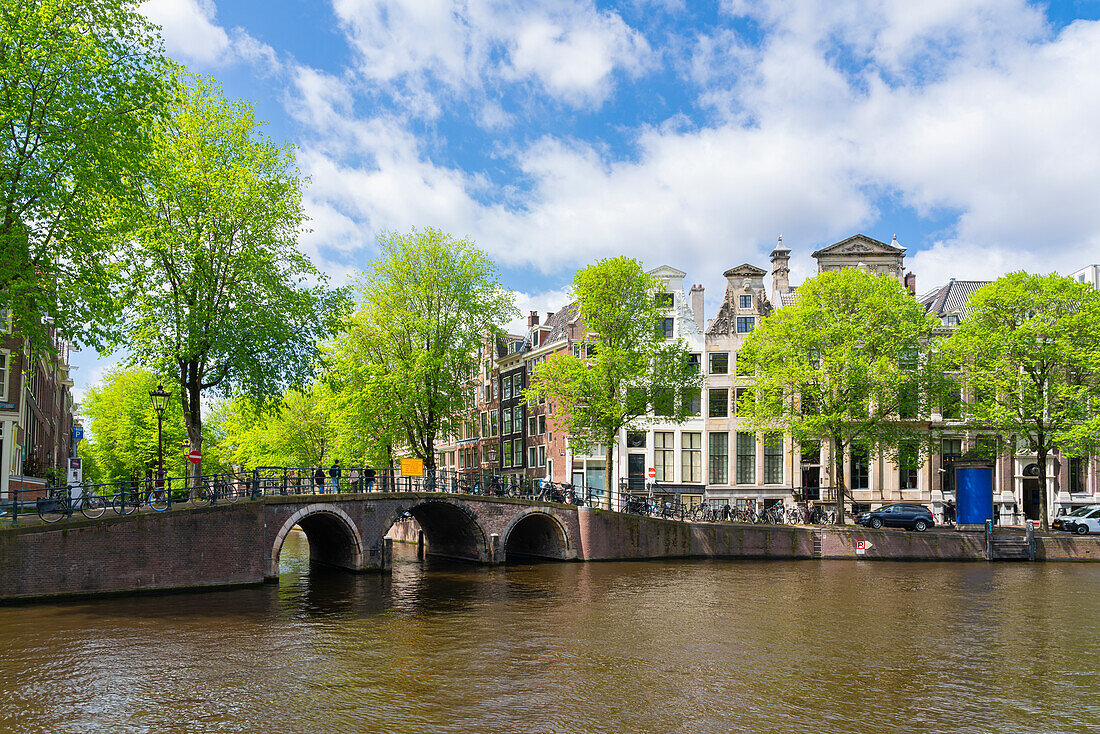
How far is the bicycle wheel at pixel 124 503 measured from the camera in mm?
26516

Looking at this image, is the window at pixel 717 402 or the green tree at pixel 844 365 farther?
the window at pixel 717 402

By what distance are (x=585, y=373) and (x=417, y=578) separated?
1423 centimetres

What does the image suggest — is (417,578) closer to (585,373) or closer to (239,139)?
(585,373)

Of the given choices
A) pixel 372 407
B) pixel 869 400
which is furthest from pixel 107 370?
pixel 869 400

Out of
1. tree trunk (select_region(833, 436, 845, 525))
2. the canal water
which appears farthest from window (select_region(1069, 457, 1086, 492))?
the canal water

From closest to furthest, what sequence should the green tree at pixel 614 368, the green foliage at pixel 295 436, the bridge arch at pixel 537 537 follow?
1. the bridge arch at pixel 537 537
2. the green tree at pixel 614 368
3. the green foliage at pixel 295 436

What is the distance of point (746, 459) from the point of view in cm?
5541

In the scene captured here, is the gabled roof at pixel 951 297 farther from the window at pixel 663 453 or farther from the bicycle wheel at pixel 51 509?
the bicycle wheel at pixel 51 509

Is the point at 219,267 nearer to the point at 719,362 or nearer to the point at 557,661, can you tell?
the point at 557,661

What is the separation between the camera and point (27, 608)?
77.3 ft

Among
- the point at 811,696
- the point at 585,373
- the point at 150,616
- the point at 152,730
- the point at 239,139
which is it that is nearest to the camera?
the point at 152,730

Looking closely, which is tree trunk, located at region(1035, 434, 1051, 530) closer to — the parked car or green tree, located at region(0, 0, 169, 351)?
the parked car

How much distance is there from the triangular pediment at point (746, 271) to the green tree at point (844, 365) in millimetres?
10064

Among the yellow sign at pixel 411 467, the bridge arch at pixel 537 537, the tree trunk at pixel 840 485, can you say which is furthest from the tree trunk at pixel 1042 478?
the yellow sign at pixel 411 467
